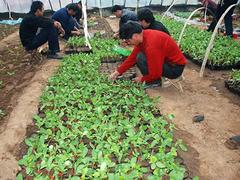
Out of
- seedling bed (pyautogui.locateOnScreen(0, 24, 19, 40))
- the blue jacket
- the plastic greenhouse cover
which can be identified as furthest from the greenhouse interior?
the plastic greenhouse cover

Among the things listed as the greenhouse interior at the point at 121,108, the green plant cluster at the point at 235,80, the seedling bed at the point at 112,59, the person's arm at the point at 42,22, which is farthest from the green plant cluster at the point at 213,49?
the person's arm at the point at 42,22

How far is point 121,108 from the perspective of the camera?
14.4 ft

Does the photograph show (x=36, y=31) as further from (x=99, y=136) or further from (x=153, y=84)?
(x=99, y=136)

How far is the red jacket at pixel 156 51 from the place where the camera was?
15.6ft

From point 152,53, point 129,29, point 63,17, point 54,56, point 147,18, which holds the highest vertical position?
point 129,29

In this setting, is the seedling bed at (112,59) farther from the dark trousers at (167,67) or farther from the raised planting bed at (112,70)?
the dark trousers at (167,67)

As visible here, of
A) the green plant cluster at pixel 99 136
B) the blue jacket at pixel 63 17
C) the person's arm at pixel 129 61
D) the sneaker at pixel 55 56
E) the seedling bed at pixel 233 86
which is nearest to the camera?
the green plant cluster at pixel 99 136

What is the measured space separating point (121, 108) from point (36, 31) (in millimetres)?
4194

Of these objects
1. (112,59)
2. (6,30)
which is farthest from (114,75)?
(6,30)

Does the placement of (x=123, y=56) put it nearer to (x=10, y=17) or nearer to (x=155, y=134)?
(x=155, y=134)

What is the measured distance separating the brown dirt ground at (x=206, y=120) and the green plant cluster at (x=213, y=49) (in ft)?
0.96

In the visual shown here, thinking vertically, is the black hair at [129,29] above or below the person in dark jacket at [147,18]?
above

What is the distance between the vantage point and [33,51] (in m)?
7.93

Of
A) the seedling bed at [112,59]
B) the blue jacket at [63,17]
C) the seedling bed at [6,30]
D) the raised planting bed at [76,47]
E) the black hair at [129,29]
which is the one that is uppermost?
the black hair at [129,29]
